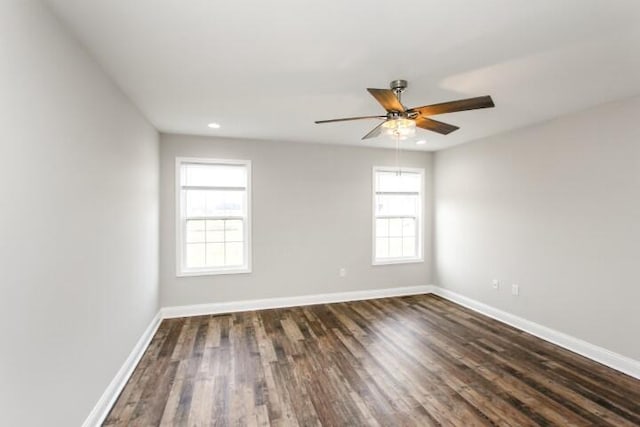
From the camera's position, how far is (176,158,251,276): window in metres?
4.32

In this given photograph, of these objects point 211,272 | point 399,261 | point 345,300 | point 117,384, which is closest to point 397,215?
point 399,261

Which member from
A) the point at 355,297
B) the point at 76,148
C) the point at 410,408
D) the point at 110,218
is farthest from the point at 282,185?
the point at 410,408

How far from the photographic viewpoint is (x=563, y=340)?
3.34m

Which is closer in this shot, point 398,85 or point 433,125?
point 398,85

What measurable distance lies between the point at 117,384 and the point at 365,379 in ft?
6.66

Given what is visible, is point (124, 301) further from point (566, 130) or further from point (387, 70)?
point (566, 130)

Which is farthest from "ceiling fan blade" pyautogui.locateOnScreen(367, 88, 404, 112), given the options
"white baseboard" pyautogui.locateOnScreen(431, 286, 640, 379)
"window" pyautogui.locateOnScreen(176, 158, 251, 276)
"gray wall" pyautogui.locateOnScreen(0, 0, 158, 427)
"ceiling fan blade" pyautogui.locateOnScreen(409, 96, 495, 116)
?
"white baseboard" pyautogui.locateOnScreen(431, 286, 640, 379)

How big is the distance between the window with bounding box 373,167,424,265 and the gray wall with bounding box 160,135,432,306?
163 millimetres

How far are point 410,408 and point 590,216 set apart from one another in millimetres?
2651

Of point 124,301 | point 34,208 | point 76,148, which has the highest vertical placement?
point 76,148

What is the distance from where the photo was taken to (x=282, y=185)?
4.67m

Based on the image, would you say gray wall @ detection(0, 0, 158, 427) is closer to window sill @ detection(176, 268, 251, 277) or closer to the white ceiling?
the white ceiling

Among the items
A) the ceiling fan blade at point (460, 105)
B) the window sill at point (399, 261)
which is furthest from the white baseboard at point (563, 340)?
the ceiling fan blade at point (460, 105)

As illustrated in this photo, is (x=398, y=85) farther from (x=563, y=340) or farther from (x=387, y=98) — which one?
(x=563, y=340)
